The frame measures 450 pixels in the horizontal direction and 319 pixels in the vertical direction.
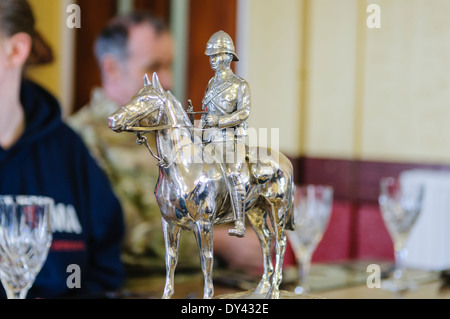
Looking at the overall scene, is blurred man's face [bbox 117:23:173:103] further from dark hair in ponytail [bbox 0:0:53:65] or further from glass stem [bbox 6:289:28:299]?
glass stem [bbox 6:289:28:299]

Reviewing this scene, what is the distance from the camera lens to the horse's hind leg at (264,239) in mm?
564

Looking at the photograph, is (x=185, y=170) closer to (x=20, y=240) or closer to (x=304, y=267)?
(x=20, y=240)

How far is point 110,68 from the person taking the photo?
1864 millimetres

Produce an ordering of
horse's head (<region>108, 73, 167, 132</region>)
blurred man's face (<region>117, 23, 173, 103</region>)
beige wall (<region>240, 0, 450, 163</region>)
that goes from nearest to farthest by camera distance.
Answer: horse's head (<region>108, 73, 167, 132</region>) < blurred man's face (<region>117, 23, 173, 103</region>) < beige wall (<region>240, 0, 450, 163</region>)

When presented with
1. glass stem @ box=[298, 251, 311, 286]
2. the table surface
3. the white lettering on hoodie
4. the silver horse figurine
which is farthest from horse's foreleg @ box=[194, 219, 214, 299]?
the white lettering on hoodie

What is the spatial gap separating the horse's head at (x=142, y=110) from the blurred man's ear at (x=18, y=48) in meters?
0.77

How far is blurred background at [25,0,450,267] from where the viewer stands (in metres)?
2.10

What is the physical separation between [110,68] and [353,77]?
1.05 m

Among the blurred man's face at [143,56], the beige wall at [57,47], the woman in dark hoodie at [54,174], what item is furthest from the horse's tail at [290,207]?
the beige wall at [57,47]

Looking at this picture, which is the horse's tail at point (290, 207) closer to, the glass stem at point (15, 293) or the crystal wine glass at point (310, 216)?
the glass stem at point (15, 293)

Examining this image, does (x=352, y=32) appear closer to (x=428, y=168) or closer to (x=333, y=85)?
(x=333, y=85)

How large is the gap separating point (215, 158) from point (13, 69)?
83 centimetres

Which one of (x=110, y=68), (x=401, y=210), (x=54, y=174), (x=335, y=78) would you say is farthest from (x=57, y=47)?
(x=401, y=210)

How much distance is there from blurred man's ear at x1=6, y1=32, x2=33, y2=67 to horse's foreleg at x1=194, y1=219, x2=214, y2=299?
2.74 feet
